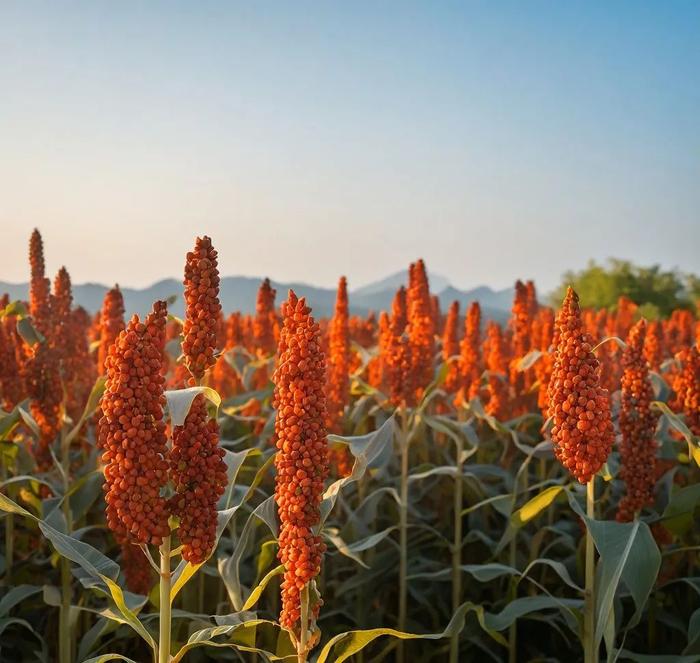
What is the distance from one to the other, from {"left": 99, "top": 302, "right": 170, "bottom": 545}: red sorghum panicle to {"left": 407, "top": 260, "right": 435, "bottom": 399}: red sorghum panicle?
113 inches

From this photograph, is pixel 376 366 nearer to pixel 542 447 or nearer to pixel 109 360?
pixel 542 447

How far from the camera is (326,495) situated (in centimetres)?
277

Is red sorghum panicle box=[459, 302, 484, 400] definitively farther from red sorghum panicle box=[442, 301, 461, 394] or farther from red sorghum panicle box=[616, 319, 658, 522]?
red sorghum panicle box=[616, 319, 658, 522]

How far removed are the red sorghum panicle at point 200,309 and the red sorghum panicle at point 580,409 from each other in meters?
1.27

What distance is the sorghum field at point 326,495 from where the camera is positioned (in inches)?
96.7

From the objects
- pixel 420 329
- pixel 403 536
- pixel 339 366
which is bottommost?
pixel 403 536

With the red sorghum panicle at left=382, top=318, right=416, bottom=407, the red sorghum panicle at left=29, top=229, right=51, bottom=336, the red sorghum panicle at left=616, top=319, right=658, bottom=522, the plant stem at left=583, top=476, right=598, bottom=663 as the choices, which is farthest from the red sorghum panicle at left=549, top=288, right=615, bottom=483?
the red sorghum panicle at left=29, top=229, right=51, bottom=336

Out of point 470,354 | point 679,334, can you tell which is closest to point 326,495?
point 470,354

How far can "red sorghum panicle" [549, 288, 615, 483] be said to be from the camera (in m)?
2.96

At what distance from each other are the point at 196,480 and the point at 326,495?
0.51 m

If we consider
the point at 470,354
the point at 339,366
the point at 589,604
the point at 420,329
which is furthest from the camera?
the point at 470,354

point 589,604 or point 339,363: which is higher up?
point 339,363

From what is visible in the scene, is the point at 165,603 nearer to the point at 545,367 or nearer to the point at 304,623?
the point at 304,623

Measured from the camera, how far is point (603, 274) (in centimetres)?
3078
